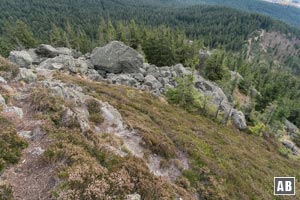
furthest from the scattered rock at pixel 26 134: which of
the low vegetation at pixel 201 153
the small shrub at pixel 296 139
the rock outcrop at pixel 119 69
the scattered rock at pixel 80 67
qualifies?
the small shrub at pixel 296 139

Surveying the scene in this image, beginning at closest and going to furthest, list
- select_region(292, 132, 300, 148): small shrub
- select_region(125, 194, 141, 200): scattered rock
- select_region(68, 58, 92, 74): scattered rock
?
select_region(125, 194, 141, 200): scattered rock → select_region(68, 58, 92, 74): scattered rock → select_region(292, 132, 300, 148): small shrub

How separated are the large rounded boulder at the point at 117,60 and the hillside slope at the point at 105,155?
14037 millimetres

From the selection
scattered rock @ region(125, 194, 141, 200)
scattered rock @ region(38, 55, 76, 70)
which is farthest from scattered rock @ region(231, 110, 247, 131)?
scattered rock @ region(125, 194, 141, 200)

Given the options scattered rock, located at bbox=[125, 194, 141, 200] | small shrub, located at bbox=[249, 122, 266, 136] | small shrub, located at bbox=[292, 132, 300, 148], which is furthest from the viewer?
small shrub, located at bbox=[292, 132, 300, 148]

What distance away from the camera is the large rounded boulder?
38.5 meters

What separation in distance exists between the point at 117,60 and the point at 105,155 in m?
28.6

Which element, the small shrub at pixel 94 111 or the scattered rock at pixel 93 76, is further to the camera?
the scattered rock at pixel 93 76

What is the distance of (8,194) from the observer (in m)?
8.33

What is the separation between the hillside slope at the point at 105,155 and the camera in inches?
369

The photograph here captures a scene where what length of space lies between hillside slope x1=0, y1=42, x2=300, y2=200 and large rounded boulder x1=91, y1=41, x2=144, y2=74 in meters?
14.0

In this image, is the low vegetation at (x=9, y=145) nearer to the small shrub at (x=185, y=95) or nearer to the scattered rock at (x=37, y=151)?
the scattered rock at (x=37, y=151)

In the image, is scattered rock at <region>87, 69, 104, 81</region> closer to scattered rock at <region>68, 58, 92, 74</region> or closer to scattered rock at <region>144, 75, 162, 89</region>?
scattered rock at <region>68, 58, 92, 74</region>

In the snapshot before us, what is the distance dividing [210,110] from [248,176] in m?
16.4

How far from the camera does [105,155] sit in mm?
11773
